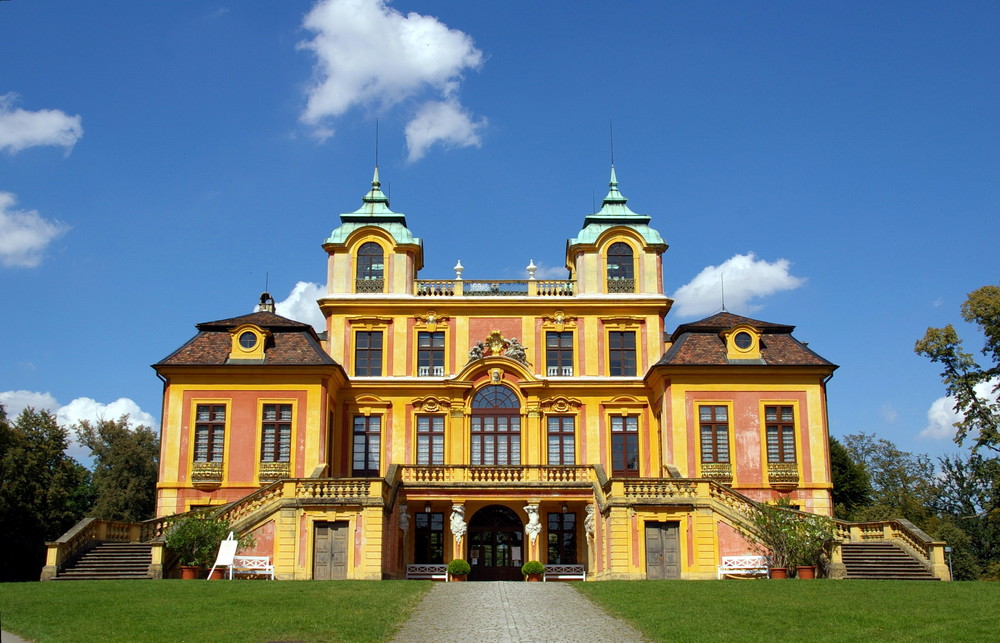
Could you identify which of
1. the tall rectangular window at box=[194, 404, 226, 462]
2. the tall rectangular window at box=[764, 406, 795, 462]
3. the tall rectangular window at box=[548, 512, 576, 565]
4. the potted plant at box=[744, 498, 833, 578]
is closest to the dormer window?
the tall rectangular window at box=[764, 406, 795, 462]

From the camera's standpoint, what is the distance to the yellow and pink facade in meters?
36.6

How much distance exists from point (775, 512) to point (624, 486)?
456 centimetres

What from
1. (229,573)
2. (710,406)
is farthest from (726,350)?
(229,573)

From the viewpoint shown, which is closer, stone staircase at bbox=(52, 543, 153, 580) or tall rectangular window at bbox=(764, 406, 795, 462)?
stone staircase at bbox=(52, 543, 153, 580)

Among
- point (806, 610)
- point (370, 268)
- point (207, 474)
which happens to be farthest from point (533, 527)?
point (806, 610)

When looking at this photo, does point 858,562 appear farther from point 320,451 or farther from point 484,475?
point 320,451

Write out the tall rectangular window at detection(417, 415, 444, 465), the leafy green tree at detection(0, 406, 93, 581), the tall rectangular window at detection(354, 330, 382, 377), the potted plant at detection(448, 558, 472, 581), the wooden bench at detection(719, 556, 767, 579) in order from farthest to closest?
the leafy green tree at detection(0, 406, 93, 581)
the tall rectangular window at detection(354, 330, 382, 377)
the tall rectangular window at detection(417, 415, 444, 465)
the potted plant at detection(448, 558, 472, 581)
the wooden bench at detection(719, 556, 767, 579)

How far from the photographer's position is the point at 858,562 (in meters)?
30.7

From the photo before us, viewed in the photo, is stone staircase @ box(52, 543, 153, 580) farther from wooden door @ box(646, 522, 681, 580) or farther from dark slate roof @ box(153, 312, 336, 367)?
wooden door @ box(646, 522, 681, 580)

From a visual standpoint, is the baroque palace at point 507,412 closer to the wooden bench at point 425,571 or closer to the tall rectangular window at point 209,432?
the tall rectangular window at point 209,432

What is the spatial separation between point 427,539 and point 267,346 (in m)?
9.11

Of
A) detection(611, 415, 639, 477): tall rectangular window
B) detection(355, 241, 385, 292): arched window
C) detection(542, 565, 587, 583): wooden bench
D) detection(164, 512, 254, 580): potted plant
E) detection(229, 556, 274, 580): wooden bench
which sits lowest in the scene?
detection(542, 565, 587, 583): wooden bench

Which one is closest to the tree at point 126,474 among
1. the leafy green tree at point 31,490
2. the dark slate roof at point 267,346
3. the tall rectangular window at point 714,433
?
the leafy green tree at point 31,490

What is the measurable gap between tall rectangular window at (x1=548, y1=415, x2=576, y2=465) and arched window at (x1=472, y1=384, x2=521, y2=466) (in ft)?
4.10
